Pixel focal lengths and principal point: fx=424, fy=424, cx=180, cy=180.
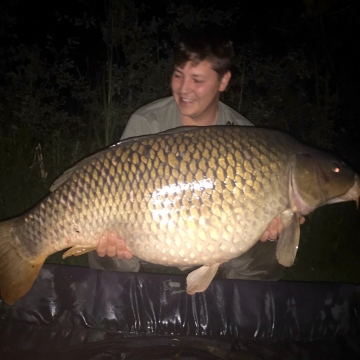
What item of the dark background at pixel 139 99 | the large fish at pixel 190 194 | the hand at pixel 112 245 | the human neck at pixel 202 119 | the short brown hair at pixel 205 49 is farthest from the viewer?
the dark background at pixel 139 99

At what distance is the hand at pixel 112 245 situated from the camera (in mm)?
1662

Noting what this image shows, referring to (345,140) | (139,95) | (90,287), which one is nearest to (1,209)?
(90,287)

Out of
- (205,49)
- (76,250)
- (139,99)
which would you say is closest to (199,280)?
(76,250)

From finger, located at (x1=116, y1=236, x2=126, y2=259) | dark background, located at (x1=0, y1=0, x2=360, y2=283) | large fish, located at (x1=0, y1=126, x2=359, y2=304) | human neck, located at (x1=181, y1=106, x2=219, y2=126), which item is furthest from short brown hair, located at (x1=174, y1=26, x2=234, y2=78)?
dark background, located at (x1=0, y1=0, x2=360, y2=283)

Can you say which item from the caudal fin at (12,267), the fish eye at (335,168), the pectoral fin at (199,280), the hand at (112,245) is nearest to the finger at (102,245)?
the hand at (112,245)

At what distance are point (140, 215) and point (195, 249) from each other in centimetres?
24

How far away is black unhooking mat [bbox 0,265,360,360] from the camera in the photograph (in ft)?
5.98

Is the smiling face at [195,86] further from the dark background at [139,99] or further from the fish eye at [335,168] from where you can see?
the dark background at [139,99]

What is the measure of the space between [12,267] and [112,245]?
42 centimetres

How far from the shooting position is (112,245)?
1.73 metres

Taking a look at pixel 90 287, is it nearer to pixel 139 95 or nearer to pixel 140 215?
pixel 140 215

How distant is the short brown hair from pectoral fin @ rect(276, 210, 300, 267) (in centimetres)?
88

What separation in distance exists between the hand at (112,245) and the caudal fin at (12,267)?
241 mm

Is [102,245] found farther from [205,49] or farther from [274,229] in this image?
[205,49]
